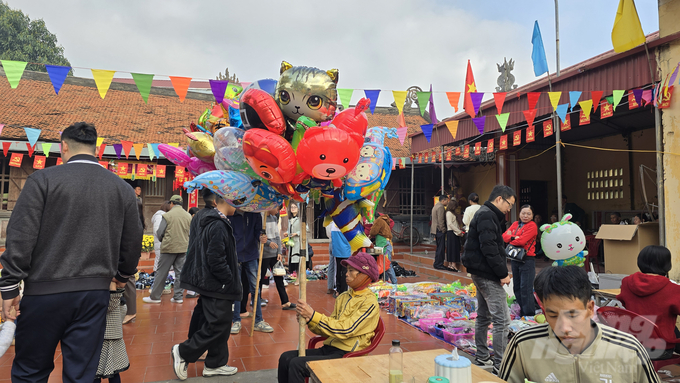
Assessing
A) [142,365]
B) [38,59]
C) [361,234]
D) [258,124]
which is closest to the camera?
[258,124]

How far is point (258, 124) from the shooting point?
2963mm

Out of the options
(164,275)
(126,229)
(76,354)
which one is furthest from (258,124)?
(164,275)

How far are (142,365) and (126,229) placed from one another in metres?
2.05

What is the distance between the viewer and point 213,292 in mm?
3768

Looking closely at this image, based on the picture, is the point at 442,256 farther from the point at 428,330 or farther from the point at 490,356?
the point at 490,356

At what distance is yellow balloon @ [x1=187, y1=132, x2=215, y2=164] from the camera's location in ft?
13.8

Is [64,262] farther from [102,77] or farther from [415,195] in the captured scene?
[415,195]

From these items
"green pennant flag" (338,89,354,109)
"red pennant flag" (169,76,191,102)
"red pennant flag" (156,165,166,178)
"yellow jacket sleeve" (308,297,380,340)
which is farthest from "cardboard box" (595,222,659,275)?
"red pennant flag" (156,165,166,178)

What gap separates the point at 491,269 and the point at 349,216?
1548mm

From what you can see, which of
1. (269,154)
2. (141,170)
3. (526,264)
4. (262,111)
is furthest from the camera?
(141,170)

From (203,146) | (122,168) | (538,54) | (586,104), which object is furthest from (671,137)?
(122,168)

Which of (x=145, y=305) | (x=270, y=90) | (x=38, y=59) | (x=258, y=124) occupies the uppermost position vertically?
(x=38, y=59)

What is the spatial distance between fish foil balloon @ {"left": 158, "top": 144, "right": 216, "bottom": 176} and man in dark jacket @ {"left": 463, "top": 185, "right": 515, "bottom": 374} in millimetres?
2839

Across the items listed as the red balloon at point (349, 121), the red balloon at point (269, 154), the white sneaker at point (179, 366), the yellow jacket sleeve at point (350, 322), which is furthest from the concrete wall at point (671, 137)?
the white sneaker at point (179, 366)
